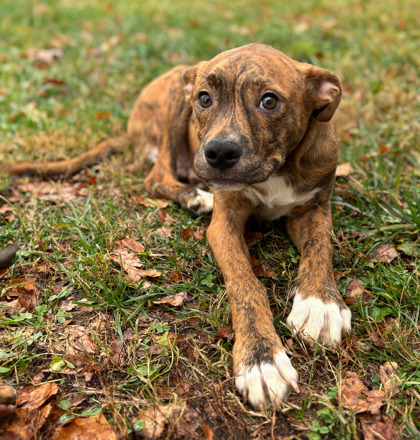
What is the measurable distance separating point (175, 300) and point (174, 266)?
1.24ft

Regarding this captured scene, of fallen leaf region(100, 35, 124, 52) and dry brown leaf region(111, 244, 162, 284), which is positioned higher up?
fallen leaf region(100, 35, 124, 52)

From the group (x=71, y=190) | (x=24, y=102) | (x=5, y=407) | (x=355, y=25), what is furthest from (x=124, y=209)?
(x=355, y=25)

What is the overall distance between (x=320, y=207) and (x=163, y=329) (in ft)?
5.15

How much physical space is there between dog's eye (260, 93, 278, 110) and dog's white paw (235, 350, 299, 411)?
5.28ft

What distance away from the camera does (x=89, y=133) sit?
17.6ft

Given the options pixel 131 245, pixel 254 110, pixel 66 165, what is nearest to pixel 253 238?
pixel 131 245

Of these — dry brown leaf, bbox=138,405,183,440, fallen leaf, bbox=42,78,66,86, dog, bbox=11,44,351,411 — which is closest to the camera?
dry brown leaf, bbox=138,405,183,440

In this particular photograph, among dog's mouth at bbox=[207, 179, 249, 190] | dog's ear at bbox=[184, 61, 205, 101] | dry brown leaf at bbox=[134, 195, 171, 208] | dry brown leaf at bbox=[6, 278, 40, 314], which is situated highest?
dog's ear at bbox=[184, 61, 205, 101]

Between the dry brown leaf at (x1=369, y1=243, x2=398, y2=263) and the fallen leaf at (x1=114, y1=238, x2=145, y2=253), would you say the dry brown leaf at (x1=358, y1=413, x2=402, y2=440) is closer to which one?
the dry brown leaf at (x1=369, y1=243, x2=398, y2=263)

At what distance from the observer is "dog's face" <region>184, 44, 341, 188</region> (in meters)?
2.97

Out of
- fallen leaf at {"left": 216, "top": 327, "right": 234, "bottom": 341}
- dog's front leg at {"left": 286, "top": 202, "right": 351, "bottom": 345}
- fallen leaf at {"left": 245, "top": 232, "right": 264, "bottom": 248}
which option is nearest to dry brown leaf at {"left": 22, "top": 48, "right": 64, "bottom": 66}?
fallen leaf at {"left": 245, "top": 232, "right": 264, "bottom": 248}

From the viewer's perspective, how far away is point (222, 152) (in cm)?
292

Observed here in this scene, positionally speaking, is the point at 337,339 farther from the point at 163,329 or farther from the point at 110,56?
the point at 110,56

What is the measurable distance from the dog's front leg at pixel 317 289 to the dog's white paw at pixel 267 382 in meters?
0.35
